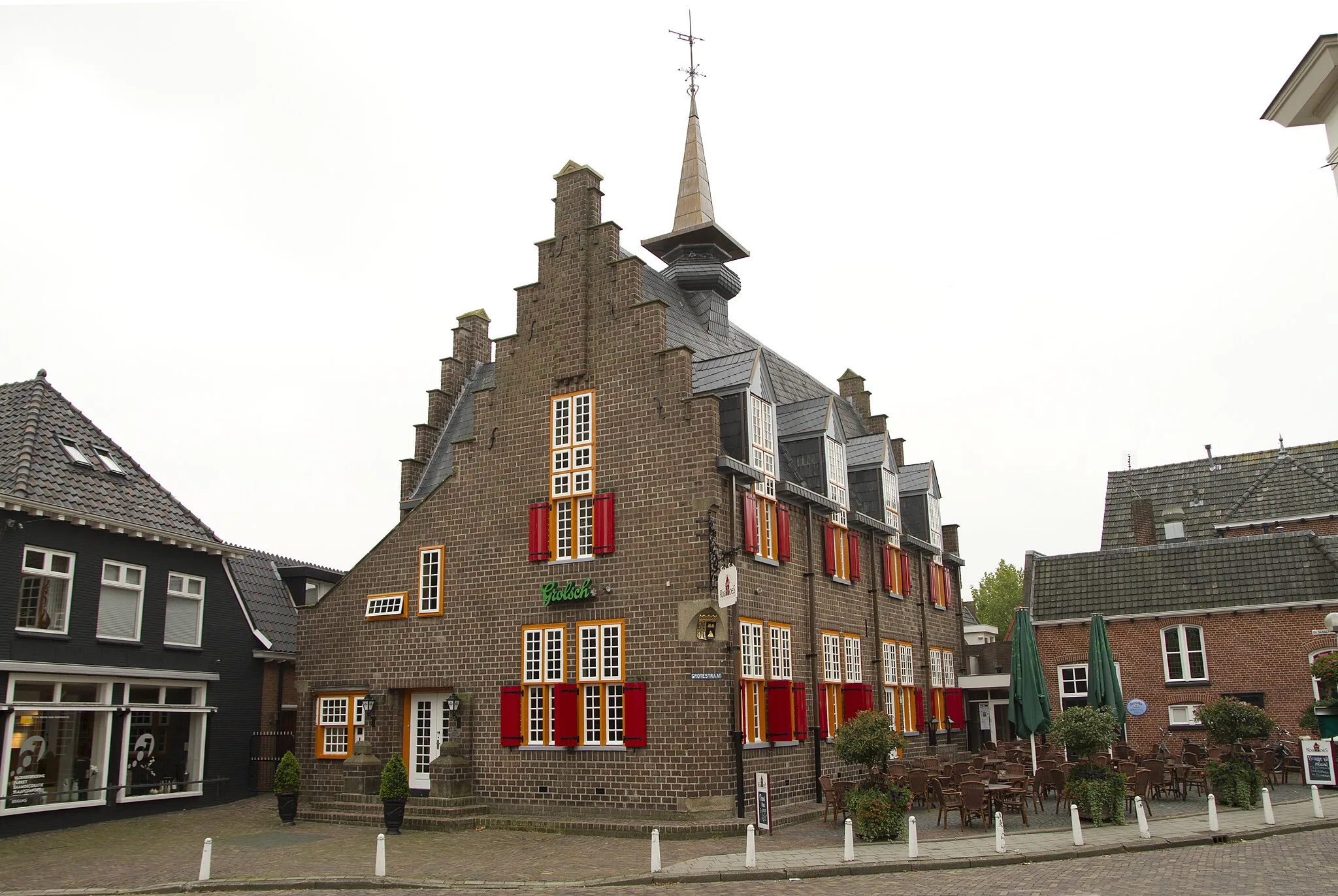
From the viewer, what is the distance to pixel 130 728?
79.6ft

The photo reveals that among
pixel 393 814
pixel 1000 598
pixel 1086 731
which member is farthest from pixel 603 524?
pixel 1000 598

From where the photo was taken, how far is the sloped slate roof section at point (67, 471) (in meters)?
22.5

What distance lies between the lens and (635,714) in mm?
20281

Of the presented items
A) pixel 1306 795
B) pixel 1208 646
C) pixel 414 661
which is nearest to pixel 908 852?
pixel 1306 795

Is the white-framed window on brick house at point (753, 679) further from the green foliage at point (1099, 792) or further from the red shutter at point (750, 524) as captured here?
the green foliage at point (1099, 792)

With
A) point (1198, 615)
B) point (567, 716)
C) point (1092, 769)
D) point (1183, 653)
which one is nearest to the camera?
point (1092, 769)

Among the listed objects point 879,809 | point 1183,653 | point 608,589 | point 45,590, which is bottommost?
point 879,809

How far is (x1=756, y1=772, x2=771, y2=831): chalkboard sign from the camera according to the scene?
17.9m

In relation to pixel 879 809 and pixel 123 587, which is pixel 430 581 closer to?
pixel 123 587

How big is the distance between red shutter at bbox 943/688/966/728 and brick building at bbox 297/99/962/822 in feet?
17.8

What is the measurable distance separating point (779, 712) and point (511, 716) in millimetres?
5672

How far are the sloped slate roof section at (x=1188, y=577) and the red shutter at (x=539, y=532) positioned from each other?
17549 millimetres

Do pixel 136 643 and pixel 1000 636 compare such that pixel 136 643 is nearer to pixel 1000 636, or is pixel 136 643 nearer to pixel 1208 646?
pixel 1208 646

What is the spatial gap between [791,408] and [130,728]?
17.9 meters
